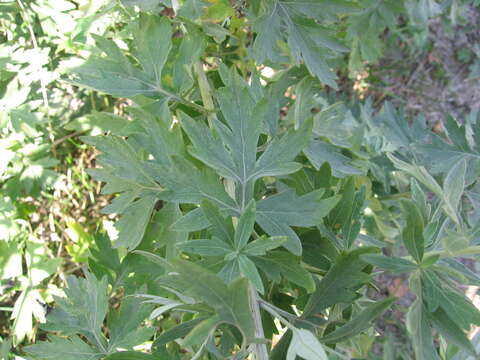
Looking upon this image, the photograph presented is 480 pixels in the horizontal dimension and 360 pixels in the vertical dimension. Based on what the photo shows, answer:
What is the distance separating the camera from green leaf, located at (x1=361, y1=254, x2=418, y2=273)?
28.6 inches

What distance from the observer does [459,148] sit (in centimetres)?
128

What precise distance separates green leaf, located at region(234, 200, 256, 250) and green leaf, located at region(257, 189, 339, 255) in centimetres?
6

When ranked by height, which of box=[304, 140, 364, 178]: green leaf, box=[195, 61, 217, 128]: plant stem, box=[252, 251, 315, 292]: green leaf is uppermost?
box=[195, 61, 217, 128]: plant stem

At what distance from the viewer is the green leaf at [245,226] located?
0.70 metres

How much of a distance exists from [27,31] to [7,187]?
564mm

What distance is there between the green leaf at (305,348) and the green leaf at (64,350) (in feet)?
1.36

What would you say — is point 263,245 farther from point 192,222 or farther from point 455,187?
point 455,187

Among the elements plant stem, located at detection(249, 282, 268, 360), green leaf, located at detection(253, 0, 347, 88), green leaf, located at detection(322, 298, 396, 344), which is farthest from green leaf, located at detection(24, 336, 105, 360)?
green leaf, located at detection(253, 0, 347, 88)

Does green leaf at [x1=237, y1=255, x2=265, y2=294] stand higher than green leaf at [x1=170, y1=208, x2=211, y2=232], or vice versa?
green leaf at [x1=170, y1=208, x2=211, y2=232]

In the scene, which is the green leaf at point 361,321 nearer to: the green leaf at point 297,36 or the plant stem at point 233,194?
the plant stem at point 233,194

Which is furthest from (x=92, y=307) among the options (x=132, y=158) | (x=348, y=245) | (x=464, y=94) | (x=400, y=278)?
(x=464, y=94)

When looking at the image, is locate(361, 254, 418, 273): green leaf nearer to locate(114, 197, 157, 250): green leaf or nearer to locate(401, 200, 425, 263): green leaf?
locate(401, 200, 425, 263): green leaf

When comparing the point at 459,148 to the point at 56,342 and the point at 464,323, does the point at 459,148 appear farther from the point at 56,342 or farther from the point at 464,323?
the point at 56,342

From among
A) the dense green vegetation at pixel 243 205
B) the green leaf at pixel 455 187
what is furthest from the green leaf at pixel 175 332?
the green leaf at pixel 455 187
